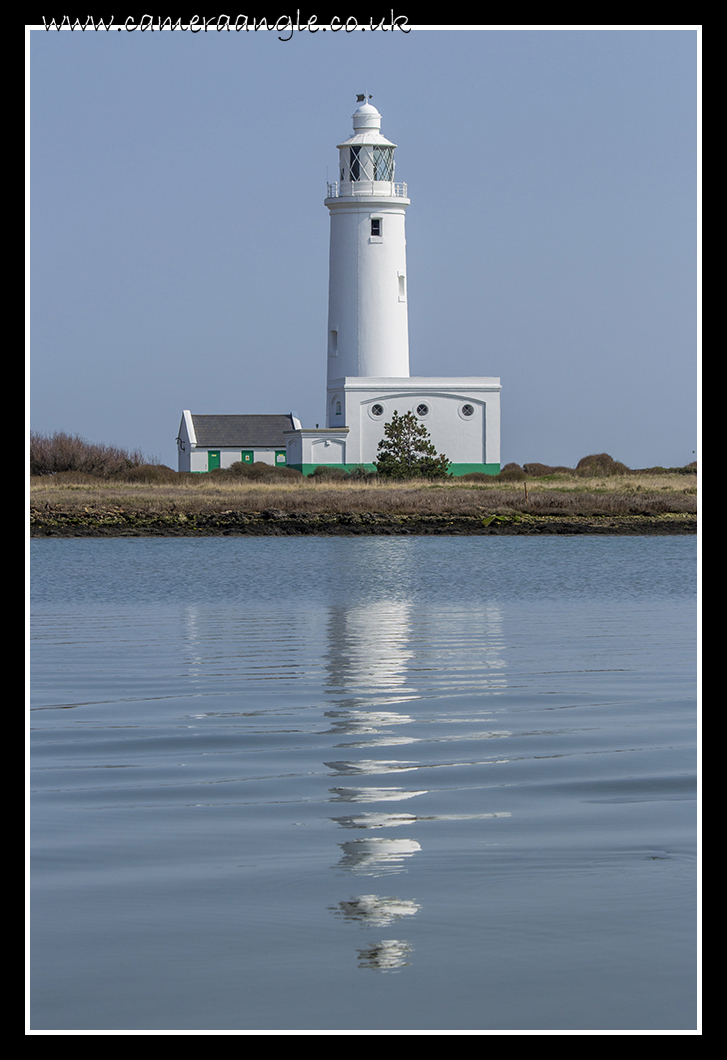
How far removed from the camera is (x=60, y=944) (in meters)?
4.84

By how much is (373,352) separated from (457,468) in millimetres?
5674

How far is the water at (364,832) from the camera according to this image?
441 centimetres

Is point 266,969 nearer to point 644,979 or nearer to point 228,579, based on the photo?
point 644,979

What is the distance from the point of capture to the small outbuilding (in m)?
58.8

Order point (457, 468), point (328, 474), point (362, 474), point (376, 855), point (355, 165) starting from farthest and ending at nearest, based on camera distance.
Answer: point (355, 165) < point (457, 468) < point (362, 474) < point (328, 474) < point (376, 855)

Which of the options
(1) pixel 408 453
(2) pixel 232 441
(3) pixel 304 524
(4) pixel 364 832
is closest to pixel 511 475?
(1) pixel 408 453

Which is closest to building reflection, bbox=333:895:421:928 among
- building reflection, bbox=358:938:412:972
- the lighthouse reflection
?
the lighthouse reflection

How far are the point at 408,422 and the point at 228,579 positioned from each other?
96.8 feet

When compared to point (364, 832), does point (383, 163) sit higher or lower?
higher

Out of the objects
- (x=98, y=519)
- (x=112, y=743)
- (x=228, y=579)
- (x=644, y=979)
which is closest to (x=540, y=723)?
(x=112, y=743)

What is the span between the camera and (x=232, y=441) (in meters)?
58.9

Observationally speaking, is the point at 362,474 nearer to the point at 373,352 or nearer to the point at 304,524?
the point at 373,352

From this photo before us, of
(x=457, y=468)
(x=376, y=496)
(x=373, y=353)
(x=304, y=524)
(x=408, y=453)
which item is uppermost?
(x=373, y=353)

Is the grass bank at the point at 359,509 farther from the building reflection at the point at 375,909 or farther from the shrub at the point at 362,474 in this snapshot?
the building reflection at the point at 375,909
